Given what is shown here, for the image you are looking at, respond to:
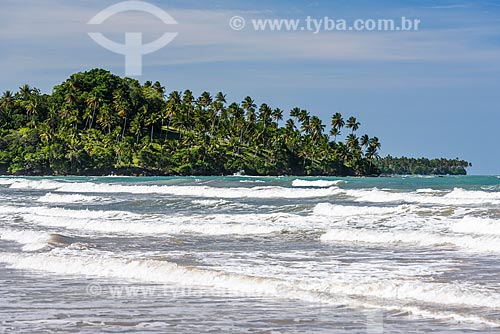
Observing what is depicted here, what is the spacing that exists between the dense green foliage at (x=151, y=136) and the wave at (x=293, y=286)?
108439 mm

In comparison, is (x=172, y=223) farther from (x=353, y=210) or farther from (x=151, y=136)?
(x=151, y=136)

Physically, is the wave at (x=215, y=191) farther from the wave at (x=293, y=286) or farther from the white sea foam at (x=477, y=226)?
the wave at (x=293, y=286)

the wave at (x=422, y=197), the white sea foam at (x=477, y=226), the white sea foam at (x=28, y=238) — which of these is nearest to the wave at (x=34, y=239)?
the white sea foam at (x=28, y=238)

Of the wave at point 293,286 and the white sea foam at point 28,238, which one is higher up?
the white sea foam at point 28,238

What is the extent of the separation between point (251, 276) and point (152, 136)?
4861 inches

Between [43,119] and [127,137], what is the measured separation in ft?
59.1

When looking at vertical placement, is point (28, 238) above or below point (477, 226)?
below

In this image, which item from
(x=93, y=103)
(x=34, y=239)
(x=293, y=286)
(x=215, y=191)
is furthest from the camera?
(x=93, y=103)

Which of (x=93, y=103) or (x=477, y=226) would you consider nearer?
→ (x=477, y=226)

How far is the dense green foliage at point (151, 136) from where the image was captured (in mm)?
124125

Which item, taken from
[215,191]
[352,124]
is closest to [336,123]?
[352,124]

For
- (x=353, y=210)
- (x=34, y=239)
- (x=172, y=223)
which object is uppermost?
(x=353, y=210)

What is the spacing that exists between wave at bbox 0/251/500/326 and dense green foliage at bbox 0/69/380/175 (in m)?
108

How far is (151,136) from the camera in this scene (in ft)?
443
